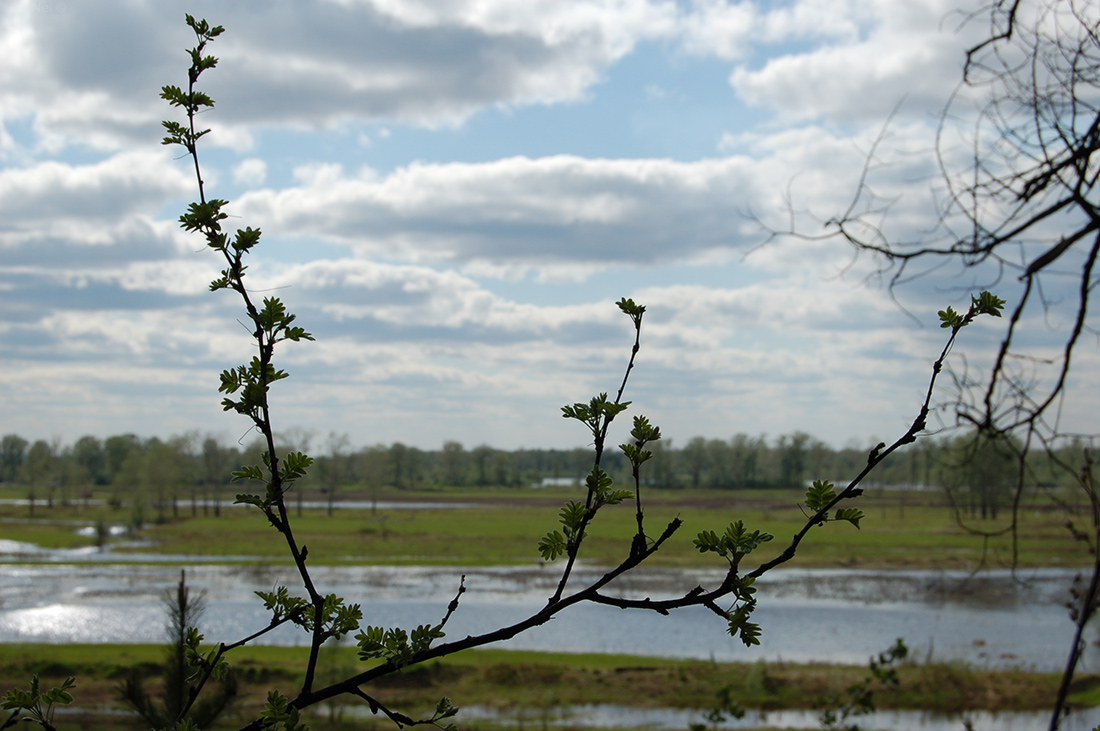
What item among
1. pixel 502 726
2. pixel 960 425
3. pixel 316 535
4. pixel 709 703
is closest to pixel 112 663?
pixel 502 726

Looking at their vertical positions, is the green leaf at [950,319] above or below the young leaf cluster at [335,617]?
above

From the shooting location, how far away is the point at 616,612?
35375 mm

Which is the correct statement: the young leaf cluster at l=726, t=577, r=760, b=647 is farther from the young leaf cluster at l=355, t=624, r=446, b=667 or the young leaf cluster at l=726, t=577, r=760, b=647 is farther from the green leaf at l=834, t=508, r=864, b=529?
the young leaf cluster at l=355, t=624, r=446, b=667

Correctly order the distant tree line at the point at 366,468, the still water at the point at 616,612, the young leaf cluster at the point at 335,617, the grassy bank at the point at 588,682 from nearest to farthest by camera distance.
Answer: the young leaf cluster at the point at 335,617 < the grassy bank at the point at 588,682 < the still water at the point at 616,612 < the distant tree line at the point at 366,468

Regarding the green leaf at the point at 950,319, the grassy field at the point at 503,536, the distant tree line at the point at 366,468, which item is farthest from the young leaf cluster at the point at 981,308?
the distant tree line at the point at 366,468

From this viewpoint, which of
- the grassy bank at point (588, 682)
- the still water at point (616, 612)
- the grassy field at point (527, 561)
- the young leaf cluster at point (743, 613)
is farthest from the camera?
the still water at point (616, 612)

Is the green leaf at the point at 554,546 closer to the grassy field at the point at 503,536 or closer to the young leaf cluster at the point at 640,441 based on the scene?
the young leaf cluster at the point at 640,441

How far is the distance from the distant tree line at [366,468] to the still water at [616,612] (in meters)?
32.9

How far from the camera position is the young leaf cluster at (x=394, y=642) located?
4.45 feet

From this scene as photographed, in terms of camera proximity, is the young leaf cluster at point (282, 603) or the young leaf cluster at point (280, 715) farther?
the young leaf cluster at point (282, 603)

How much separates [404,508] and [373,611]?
57.4m

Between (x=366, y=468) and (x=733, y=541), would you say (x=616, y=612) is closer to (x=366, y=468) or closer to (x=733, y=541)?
(x=733, y=541)

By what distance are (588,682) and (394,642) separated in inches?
913

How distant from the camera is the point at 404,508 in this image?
87.1 metres
